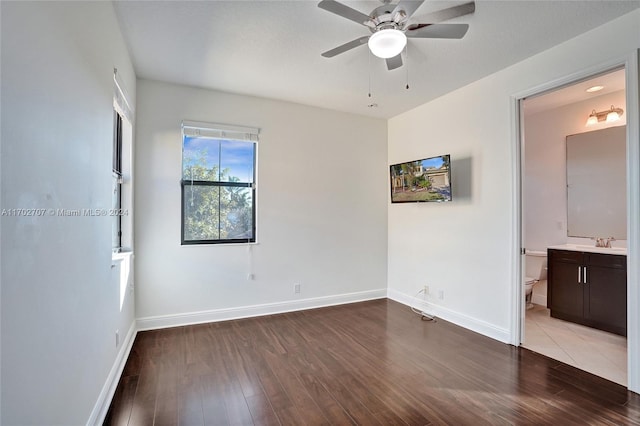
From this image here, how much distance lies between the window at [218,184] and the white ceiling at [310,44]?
0.58 metres

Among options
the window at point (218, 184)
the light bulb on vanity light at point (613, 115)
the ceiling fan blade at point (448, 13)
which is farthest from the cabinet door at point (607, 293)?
the window at point (218, 184)

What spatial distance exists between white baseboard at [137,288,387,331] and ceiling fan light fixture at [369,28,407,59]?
10.4 feet

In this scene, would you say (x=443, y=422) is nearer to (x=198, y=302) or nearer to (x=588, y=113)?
(x=198, y=302)

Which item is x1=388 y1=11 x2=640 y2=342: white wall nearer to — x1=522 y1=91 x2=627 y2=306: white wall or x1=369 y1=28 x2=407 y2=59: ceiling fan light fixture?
x1=522 y1=91 x2=627 y2=306: white wall

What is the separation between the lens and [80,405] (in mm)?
1556

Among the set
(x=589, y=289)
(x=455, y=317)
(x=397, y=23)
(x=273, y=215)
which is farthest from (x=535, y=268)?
(x=397, y=23)

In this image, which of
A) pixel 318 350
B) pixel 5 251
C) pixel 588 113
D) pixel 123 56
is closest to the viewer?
pixel 5 251

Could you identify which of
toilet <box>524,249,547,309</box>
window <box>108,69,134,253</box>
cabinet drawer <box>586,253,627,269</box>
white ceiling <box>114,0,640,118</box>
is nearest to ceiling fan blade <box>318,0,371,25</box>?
white ceiling <box>114,0,640,118</box>

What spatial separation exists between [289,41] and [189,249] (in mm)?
2477

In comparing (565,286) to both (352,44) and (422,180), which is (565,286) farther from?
(352,44)

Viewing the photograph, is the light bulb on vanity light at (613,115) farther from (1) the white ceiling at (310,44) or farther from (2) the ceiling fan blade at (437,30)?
(2) the ceiling fan blade at (437,30)

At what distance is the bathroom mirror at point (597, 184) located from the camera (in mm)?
3629

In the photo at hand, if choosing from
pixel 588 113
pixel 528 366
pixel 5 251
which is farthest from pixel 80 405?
pixel 588 113

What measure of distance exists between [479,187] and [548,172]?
1843 millimetres
